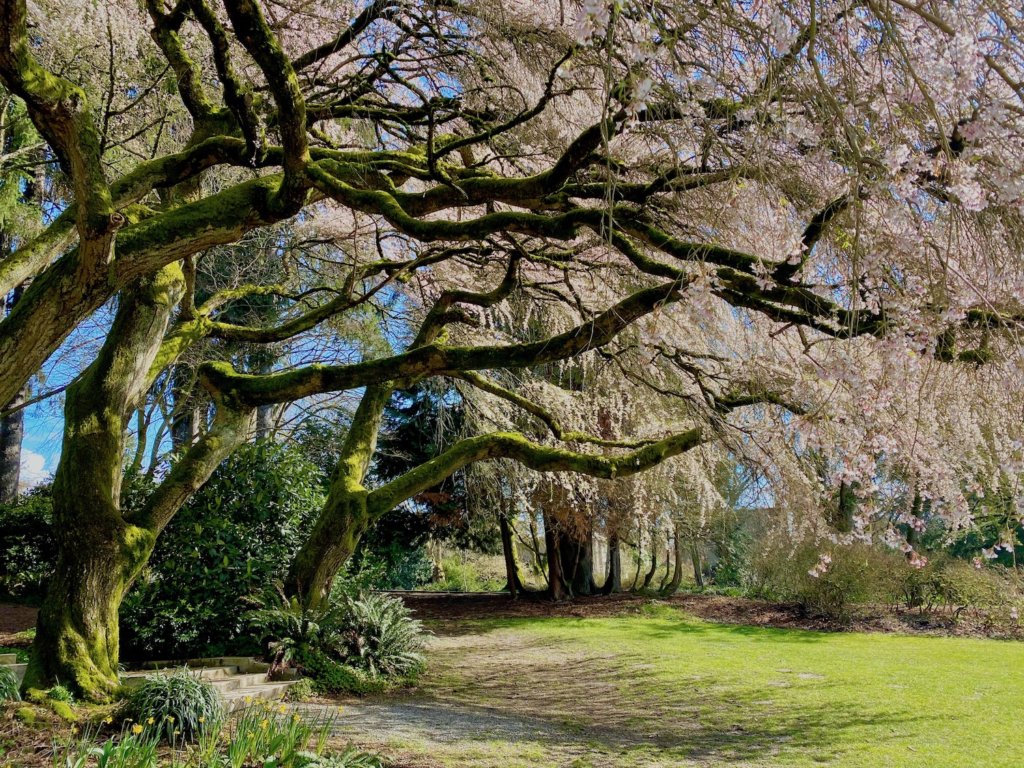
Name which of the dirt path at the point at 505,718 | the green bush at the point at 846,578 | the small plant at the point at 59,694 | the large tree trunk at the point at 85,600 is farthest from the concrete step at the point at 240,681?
the green bush at the point at 846,578

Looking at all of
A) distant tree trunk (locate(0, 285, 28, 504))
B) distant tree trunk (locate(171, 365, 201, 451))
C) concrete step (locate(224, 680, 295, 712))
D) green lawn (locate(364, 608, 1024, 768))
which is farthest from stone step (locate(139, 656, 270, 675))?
distant tree trunk (locate(0, 285, 28, 504))

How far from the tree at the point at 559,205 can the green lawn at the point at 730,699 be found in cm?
184

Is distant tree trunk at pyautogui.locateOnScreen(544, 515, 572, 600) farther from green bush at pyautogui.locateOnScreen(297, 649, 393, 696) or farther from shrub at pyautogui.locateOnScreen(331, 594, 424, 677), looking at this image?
green bush at pyautogui.locateOnScreen(297, 649, 393, 696)

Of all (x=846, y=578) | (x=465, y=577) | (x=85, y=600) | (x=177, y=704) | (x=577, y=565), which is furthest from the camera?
(x=465, y=577)

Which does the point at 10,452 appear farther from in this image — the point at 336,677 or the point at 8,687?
the point at 8,687

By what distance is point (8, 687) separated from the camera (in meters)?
4.74

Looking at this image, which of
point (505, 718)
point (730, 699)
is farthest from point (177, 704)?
point (730, 699)

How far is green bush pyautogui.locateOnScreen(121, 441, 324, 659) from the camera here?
24.0ft

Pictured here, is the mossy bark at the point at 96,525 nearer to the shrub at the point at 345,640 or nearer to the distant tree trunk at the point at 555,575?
the shrub at the point at 345,640

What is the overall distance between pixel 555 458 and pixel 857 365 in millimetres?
3483

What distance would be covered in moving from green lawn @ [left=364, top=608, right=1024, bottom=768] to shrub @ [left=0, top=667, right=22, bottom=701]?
243 centimetres

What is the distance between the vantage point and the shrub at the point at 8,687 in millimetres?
4684

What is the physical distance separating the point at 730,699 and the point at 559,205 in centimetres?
485

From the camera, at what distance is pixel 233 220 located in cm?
463
